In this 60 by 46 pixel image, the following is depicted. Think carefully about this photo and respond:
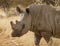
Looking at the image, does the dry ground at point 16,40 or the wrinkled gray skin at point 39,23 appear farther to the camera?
the dry ground at point 16,40

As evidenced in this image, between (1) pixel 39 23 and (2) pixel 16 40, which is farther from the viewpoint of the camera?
(2) pixel 16 40

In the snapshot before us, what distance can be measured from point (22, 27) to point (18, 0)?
574 centimetres

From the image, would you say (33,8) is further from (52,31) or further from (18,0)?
(18,0)

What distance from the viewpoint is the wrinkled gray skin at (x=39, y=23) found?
3799 millimetres

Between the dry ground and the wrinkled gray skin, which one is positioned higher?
the wrinkled gray skin

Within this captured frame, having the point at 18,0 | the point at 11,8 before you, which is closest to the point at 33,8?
the point at 11,8

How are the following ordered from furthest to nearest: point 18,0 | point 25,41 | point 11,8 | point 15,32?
point 18,0 < point 11,8 < point 25,41 < point 15,32

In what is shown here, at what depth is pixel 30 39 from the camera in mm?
5059

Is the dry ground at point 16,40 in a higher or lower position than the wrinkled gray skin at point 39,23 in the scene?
lower

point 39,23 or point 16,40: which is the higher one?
point 39,23

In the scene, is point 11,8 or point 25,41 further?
point 11,8

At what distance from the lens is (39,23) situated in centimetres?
387

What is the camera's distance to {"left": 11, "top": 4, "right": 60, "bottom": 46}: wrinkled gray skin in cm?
380

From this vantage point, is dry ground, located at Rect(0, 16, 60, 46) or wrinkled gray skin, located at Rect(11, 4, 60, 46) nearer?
wrinkled gray skin, located at Rect(11, 4, 60, 46)
